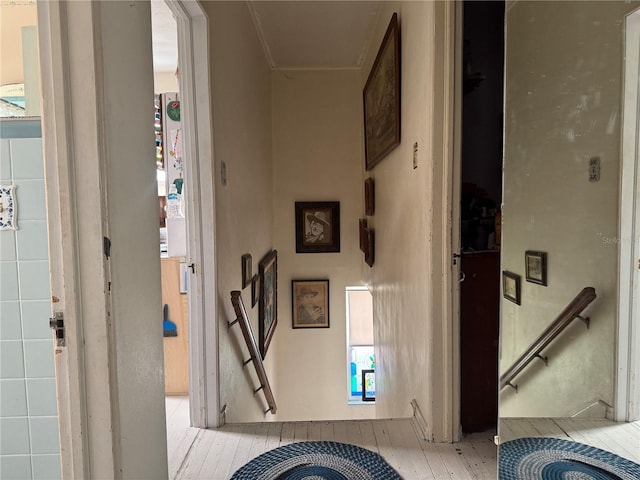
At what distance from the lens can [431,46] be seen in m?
1.69

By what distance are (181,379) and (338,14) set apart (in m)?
3.05

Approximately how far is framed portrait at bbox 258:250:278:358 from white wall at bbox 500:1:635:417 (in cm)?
221

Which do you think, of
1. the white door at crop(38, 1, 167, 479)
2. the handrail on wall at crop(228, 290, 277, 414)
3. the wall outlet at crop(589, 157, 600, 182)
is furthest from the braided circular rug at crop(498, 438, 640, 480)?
the handrail on wall at crop(228, 290, 277, 414)

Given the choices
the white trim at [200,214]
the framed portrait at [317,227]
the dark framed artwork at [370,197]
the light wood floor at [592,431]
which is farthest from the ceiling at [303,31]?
the light wood floor at [592,431]

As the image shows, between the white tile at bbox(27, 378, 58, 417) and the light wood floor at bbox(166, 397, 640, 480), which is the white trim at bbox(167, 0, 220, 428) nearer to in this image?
the light wood floor at bbox(166, 397, 640, 480)

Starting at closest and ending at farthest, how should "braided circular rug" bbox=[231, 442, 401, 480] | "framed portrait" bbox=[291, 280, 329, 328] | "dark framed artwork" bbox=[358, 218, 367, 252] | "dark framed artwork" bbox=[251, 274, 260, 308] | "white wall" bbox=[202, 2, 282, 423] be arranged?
1. "braided circular rug" bbox=[231, 442, 401, 480]
2. "white wall" bbox=[202, 2, 282, 423]
3. "dark framed artwork" bbox=[251, 274, 260, 308]
4. "dark framed artwork" bbox=[358, 218, 367, 252]
5. "framed portrait" bbox=[291, 280, 329, 328]

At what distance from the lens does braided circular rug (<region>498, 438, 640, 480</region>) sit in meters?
1.30

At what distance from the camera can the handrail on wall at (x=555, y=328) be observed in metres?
1.27

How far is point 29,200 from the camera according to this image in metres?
1.29

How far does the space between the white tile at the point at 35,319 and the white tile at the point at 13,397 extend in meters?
0.17

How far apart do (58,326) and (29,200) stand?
0.63 metres

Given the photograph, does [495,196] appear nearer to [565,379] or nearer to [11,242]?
[565,379]

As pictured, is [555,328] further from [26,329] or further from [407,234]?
[26,329]

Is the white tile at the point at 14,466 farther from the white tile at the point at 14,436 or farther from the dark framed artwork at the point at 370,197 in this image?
the dark framed artwork at the point at 370,197
